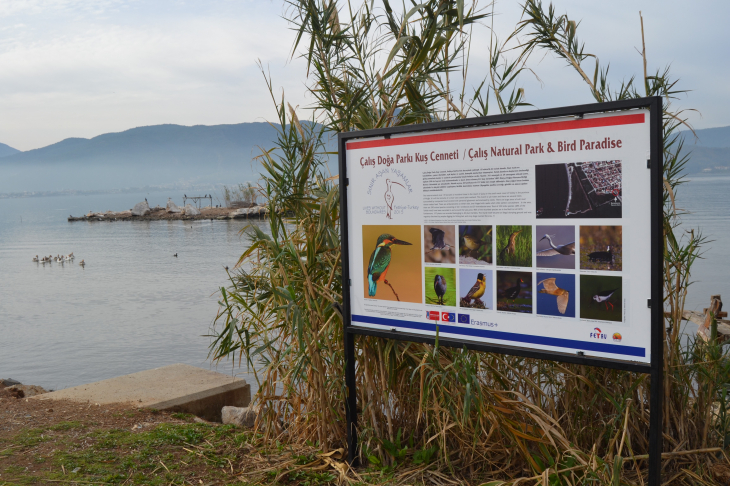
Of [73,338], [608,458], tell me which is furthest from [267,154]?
[73,338]

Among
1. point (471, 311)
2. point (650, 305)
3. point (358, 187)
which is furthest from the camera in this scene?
point (358, 187)

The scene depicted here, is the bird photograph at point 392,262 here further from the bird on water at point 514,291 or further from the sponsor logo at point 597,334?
the sponsor logo at point 597,334

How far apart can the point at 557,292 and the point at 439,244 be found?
69 cm

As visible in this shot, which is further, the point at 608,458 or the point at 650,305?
the point at 608,458

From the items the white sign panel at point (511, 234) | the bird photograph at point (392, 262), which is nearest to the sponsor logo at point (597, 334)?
the white sign panel at point (511, 234)

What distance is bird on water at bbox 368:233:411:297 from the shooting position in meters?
3.31

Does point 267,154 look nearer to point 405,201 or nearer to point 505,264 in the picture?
point 405,201

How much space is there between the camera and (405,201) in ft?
10.6

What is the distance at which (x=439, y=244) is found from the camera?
3.11 meters

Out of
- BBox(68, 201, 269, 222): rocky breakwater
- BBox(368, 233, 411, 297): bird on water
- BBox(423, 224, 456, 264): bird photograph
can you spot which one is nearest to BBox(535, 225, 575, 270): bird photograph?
BBox(423, 224, 456, 264): bird photograph

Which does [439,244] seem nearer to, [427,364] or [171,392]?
[427,364]

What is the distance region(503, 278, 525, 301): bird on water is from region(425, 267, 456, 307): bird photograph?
12.0 inches

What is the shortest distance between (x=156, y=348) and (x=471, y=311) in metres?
8.67

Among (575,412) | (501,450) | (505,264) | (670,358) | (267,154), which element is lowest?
(501,450)
